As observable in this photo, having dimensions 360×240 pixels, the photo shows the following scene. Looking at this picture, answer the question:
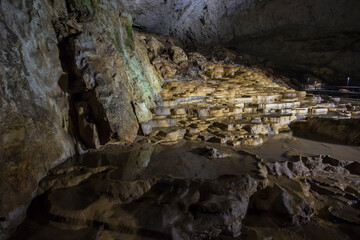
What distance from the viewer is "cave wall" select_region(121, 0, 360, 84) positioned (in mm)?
12148

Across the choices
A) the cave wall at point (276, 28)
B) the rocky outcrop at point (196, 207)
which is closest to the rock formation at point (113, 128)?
the rocky outcrop at point (196, 207)

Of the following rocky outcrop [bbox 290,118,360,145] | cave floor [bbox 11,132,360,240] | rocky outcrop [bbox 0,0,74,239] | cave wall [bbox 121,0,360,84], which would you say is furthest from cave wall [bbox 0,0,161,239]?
cave wall [bbox 121,0,360,84]

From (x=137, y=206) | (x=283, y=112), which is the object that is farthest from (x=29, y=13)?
(x=283, y=112)

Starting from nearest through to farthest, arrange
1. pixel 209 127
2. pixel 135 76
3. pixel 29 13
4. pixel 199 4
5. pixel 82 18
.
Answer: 1. pixel 29 13
2. pixel 82 18
3. pixel 209 127
4. pixel 135 76
5. pixel 199 4

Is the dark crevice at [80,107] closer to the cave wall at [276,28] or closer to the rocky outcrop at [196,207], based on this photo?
the rocky outcrop at [196,207]

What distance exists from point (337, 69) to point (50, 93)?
53.8 feet

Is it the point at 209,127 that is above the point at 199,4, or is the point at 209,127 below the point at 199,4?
below

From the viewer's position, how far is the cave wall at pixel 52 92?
281cm

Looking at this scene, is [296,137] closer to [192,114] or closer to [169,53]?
[192,114]

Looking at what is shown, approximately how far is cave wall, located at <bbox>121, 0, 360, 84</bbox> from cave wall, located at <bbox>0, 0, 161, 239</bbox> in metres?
7.59

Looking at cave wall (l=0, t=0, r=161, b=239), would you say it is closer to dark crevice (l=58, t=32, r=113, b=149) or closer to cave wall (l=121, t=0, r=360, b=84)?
dark crevice (l=58, t=32, r=113, b=149)

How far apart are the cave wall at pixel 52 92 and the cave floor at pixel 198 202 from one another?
0.38 metres

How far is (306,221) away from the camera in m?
2.35

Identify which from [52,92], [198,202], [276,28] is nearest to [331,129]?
[198,202]
